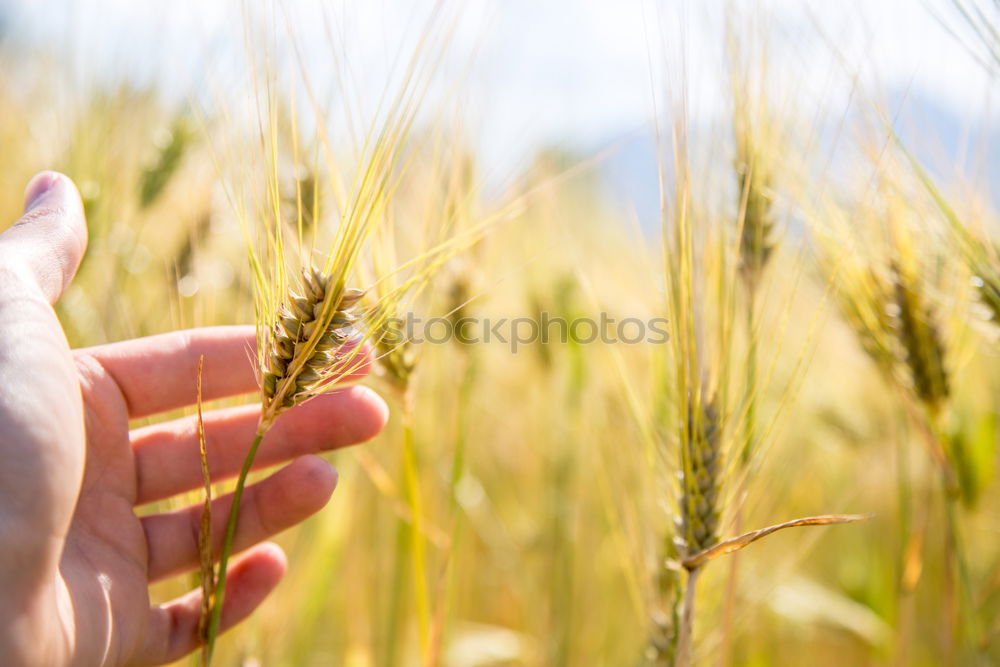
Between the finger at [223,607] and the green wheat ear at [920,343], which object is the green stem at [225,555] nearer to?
the finger at [223,607]

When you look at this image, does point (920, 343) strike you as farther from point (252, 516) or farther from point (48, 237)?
point (48, 237)

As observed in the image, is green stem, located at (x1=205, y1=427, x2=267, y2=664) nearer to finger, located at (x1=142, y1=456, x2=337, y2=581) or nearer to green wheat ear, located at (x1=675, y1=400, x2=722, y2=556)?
finger, located at (x1=142, y1=456, x2=337, y2=581)

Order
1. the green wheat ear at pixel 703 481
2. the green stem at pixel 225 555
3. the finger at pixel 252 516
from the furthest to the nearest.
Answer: the finger at pixel 252 516, the green wheat ear at pixel 703 481, the green stem at pixel 225 555

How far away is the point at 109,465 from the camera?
90 cm

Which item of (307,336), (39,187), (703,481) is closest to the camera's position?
(307,336)

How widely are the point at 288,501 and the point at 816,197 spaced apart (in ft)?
2.34

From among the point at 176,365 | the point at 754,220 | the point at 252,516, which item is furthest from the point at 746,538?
the point at 176,365

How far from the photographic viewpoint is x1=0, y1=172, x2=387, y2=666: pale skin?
0.67 metres

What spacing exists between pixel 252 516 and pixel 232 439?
0.11 meters

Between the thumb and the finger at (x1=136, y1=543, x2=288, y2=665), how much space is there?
0.41 meters

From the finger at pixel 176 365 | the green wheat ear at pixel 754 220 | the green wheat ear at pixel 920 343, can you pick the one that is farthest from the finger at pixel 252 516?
the green wheat ear at pixel 920 343

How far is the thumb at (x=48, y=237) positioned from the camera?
769 mm

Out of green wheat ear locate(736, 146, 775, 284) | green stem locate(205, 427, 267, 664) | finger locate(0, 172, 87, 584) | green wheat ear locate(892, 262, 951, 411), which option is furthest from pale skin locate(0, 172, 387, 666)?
green wheat ear locate(892, 262, 951, 411)

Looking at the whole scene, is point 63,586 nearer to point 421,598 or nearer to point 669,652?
point 421,598
